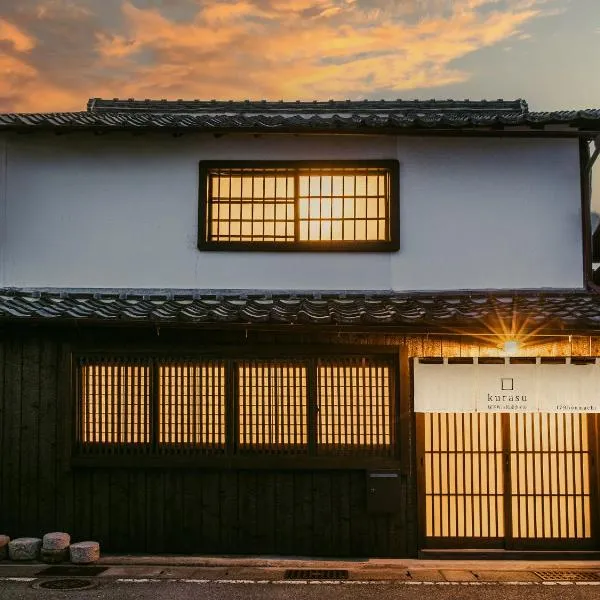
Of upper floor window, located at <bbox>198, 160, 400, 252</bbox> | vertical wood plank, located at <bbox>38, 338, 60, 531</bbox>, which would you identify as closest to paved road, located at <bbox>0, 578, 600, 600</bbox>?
vertical wood plank, located at <bbox>38, 338, 60, 531</bbox>

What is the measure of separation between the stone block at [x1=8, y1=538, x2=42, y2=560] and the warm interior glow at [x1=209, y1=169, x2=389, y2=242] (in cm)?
621

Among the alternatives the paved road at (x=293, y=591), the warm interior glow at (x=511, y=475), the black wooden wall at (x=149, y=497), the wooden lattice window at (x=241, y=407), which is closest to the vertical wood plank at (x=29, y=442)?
the black wooden wall at (x=149, y=497)

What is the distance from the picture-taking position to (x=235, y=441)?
38.9 ft

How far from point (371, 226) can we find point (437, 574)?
6269 millimetres

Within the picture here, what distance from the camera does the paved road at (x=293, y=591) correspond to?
384 inches

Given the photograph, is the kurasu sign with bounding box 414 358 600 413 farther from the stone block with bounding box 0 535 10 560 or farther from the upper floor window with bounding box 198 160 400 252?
the stone block with bounding box 0 535 10 560

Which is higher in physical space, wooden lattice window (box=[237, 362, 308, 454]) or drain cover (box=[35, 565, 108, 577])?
wooden lattice window (box=[237, 362, 308, 454])

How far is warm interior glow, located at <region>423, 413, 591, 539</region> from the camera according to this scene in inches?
465

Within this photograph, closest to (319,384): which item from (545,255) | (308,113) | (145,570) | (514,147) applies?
(145,570)

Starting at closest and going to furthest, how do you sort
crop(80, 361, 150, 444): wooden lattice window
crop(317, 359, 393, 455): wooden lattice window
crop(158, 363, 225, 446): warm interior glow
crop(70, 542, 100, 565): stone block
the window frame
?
1. crop(70, 542, 100, 565): stone block
2. the window frame
3. crop(317, 359, 393, 455): wooden lattice window
4. crop(158, 363, 225, 446): warm interior glow
5. crop(80, 361, 150, 444): wooden lattice window

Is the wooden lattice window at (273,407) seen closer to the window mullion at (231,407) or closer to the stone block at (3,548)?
the window mullion at (231,407)

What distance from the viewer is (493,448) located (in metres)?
11.9

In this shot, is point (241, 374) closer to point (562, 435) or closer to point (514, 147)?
point (562, 435)

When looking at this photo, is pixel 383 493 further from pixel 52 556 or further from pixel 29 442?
pixel 29 442
